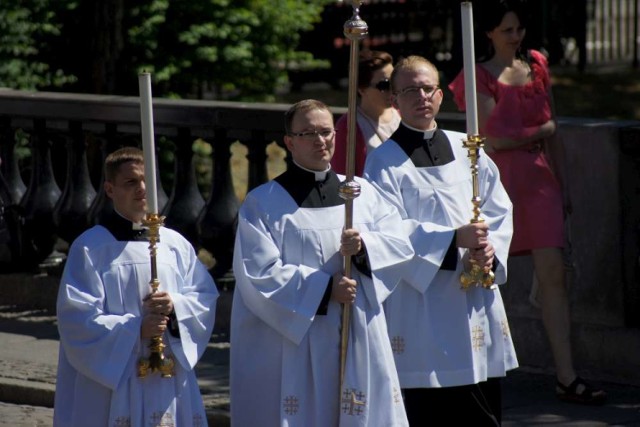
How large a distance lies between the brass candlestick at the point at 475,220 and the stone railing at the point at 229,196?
1.62m

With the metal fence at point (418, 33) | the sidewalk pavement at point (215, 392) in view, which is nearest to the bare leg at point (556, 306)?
the sidewalk pavement at point (215, 392)

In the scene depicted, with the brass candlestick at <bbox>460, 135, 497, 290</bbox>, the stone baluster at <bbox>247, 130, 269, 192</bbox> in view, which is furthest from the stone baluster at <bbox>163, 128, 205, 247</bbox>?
the brass candlestick at <bbox>460, 135, 497, 290</bbox>

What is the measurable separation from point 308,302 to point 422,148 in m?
1.03

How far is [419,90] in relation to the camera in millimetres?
6961

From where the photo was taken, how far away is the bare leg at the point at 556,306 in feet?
26.9

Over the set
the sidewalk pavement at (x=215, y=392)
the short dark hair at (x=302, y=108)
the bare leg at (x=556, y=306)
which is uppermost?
the short dark hair at (x=302, y=108)

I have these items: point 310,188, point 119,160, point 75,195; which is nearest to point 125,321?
point 119,160

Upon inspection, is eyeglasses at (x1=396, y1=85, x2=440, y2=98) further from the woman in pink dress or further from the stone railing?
the stone railing

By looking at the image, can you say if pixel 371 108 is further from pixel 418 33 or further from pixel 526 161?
pixel 418 33

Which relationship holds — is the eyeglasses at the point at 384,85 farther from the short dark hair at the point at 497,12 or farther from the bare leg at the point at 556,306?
the bare leg at the point at 556,306

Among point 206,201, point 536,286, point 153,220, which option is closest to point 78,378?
point 153,220

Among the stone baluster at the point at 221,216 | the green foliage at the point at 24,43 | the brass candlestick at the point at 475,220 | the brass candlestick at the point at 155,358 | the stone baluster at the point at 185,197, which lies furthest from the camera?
the green foliage at the point at 24,43

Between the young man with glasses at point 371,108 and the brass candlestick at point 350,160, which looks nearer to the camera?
the brass candlestick at point 350,160

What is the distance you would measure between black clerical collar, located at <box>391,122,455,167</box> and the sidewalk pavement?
1062mm
